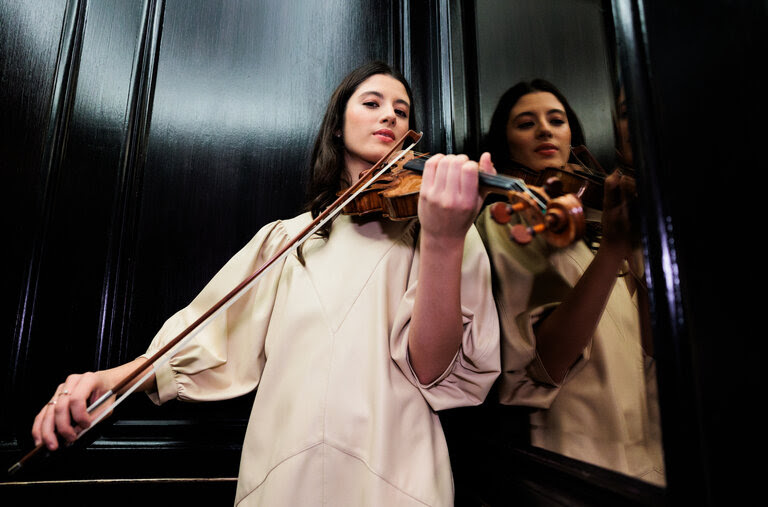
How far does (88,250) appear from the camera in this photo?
125 cm

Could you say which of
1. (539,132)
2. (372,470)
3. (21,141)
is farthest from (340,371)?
(21,141)

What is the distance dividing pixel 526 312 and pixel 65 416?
72 cm

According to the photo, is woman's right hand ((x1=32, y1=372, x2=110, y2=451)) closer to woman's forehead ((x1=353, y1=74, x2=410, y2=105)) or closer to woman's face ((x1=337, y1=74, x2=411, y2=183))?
woman's face ((x1=337, y1=74, x2=411, y2=183))

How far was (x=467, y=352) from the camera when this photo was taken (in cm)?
80

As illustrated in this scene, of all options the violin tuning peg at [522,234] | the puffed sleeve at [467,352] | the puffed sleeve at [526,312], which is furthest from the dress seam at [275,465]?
the violin tuning peg at [522,234]

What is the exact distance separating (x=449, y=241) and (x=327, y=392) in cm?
30

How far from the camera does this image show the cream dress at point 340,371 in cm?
76

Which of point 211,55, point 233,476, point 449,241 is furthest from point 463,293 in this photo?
point 211,55

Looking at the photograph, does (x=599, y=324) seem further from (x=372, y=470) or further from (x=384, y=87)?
(x=384, y=87)

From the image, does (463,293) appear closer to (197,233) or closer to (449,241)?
(449,241)

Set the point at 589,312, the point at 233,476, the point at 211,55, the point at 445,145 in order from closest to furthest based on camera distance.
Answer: the point at 589,312 → the point at 233,476 → the point at 445,145 → the point at 211,55

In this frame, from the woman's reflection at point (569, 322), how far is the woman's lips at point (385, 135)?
205 millimetres

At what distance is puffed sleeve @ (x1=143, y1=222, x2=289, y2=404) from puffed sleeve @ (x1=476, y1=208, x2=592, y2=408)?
1.47 feet

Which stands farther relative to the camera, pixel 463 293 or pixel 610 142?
pixel 463 293
